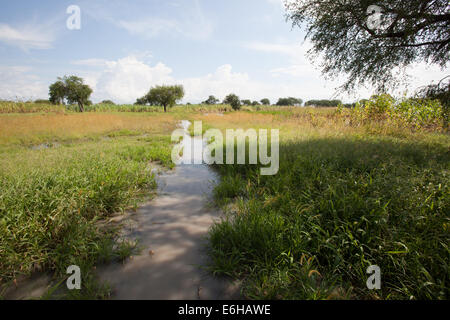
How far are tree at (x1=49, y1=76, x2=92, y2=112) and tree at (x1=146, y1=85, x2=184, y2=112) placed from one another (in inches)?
578

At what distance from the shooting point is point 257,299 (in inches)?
60.1

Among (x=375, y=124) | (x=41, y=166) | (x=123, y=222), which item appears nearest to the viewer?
(x=123, y=222)

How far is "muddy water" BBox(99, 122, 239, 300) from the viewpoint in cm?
165

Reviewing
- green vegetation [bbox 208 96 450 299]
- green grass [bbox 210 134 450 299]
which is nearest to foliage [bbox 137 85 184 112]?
green vegetation [bbox 208 96 450 299]

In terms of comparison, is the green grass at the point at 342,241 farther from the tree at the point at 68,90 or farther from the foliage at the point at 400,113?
the tree at the point at 68,90

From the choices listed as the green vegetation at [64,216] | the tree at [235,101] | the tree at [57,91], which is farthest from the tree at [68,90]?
the green vegetation at [64,216]

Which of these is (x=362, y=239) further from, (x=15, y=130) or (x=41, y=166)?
(x=15, y=130)

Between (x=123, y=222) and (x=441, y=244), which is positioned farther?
(x=123, y=222)

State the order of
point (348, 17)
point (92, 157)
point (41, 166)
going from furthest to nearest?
1. point (348, 17)
2. point (92, 157)
3. point (41, 166)

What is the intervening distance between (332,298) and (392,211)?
1.45 meters

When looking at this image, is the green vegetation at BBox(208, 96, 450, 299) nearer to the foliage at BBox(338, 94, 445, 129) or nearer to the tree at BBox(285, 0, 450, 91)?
the tree at BBox(285, 0, 450, 91)

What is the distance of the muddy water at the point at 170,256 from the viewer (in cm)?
165

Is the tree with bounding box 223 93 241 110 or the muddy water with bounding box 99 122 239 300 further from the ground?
the tree with bounding box 223 93 241 110
